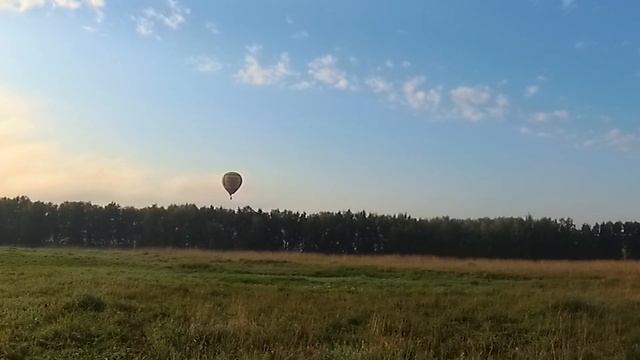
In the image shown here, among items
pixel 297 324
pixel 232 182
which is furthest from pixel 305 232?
pixel 297 324

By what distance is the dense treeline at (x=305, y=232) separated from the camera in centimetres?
9400

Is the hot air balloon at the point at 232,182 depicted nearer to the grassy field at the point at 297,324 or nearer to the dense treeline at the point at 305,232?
the grassy field at the point at 297,324

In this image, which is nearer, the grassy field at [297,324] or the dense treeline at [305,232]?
the grassy field at [297,324]

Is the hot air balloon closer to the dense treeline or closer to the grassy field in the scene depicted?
the grassy field

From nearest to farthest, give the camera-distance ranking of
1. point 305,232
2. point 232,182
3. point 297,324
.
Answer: point 297,324
point 232,182
point 305,232

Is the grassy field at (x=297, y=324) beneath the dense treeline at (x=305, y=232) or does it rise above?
beneath

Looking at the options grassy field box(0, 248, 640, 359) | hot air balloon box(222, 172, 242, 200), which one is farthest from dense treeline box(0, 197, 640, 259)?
grassy field box(0, 248, 640, 359)

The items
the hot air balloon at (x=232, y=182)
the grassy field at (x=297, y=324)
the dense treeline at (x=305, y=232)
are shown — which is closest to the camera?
the grassy field at (x=297, y=324)

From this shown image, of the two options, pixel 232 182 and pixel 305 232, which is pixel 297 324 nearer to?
pixel 232 182

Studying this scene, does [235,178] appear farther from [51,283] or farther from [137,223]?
[137,223]

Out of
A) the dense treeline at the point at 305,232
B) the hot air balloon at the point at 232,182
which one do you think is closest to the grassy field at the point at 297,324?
the hot air balloon at the point at 232,182

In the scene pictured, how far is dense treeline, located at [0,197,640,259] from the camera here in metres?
94.0

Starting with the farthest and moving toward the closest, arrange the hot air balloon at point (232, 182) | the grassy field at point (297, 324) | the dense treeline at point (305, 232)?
the dense treeline at point (305, 232) < the hot air balloon at point (232, 182) < the grassy field at point (297, 324)

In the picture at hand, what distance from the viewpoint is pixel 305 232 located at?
3922 inches
